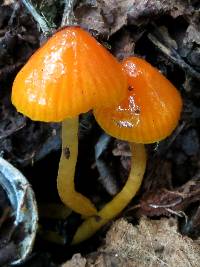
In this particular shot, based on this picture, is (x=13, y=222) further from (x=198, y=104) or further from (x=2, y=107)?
(x=198, y=104)

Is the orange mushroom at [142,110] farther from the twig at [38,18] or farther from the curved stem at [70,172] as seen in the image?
the twig at [38,18]

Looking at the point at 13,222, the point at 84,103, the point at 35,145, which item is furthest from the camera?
the point at 35,145

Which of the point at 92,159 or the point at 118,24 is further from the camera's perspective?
the point at 92,159

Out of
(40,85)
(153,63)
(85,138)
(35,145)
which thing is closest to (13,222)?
(35,145)

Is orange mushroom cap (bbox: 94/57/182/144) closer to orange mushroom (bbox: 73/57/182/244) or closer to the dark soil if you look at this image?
orange mushroom (bbox: 73/57/182/244)

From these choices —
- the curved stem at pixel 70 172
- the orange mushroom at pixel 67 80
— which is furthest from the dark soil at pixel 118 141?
the orange mushroom at pixel 67 80

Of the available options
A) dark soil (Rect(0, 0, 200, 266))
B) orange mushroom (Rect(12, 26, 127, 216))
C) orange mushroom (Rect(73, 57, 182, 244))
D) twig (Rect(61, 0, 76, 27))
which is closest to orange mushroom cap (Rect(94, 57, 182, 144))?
orange mushroom (Rect(73, 57, 182, 244))

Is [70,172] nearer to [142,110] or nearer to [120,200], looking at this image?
[120,200]
